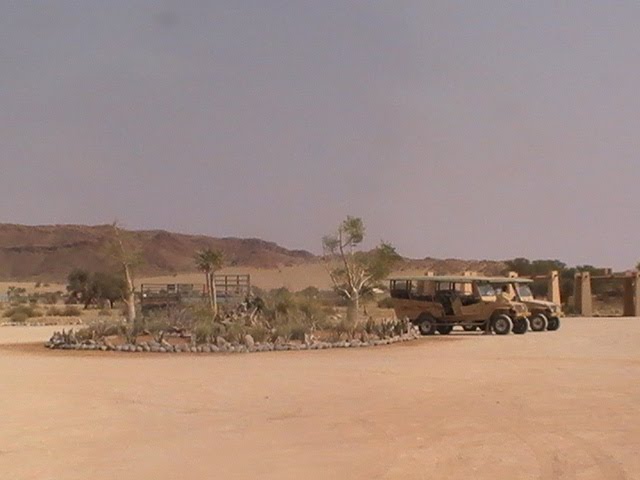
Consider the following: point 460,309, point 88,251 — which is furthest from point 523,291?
point 88,251

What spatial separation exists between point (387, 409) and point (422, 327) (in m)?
19.7

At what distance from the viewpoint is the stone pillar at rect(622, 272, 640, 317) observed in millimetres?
47969

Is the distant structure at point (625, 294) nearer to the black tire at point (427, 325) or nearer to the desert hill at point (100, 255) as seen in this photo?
the black tire at point (427, 325)

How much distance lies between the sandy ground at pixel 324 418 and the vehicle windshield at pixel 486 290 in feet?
34.1

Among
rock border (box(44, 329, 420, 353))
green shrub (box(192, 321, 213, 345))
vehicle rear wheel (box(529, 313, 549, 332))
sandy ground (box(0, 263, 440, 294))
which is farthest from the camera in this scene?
sandy ground (box(0, 263, 440, 294))

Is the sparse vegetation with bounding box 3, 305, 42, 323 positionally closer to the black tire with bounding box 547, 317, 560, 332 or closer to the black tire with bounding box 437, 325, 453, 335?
the black tire with bounding box 437, 325, 453, 335

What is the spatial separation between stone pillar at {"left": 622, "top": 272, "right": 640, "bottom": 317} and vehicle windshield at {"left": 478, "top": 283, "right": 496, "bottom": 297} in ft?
56.4

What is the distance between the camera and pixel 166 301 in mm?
39500

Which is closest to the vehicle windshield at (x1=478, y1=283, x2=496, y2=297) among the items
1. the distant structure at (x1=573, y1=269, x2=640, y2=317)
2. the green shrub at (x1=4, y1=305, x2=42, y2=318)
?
the distant structure at (x1=573, y1=269, x2=640, y2=317)

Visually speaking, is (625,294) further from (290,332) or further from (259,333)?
(259,333)

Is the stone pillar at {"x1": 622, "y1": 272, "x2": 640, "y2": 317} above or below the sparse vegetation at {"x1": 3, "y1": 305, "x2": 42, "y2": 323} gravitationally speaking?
above

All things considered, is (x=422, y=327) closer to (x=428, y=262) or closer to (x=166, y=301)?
(x=166, y=301)

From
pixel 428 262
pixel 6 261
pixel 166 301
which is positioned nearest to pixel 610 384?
pixel 166 301

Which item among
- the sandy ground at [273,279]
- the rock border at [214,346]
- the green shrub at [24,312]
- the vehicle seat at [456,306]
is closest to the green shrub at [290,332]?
the rock border at [214,346]
